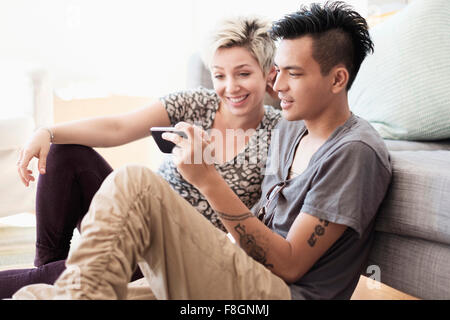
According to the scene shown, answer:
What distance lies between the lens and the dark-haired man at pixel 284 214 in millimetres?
780

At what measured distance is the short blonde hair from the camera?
4.10ft

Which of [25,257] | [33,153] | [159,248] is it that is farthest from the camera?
[25,257]

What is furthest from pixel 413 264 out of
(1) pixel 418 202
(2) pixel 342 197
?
(2) pixel 342 197

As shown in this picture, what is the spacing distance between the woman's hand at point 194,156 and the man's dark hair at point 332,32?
0.32 meters

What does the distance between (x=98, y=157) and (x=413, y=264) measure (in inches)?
33.5

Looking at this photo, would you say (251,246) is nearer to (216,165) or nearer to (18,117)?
(216,165)

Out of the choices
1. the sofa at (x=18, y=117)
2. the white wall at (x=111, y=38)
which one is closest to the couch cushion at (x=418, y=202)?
the sofa at (x=18, y=117)

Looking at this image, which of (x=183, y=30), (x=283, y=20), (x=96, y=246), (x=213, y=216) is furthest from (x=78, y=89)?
(x=96, y=246)

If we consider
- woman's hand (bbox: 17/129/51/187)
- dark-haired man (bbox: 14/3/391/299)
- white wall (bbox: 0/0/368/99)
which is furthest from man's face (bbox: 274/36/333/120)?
white wall (bbox: 0/0/368/99)

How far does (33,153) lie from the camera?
1.22 m

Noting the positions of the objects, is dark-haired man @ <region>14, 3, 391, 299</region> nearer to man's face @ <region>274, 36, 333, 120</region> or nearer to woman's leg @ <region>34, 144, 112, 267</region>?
man's face @ <region>274, 36, 333, 120</region>

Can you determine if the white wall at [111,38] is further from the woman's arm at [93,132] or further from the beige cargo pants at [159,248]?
the beige cargo pants at [159,248]

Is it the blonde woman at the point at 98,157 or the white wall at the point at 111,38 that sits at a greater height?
the white wall at the point at 111,38

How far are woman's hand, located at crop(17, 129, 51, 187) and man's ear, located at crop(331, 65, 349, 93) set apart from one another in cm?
75
